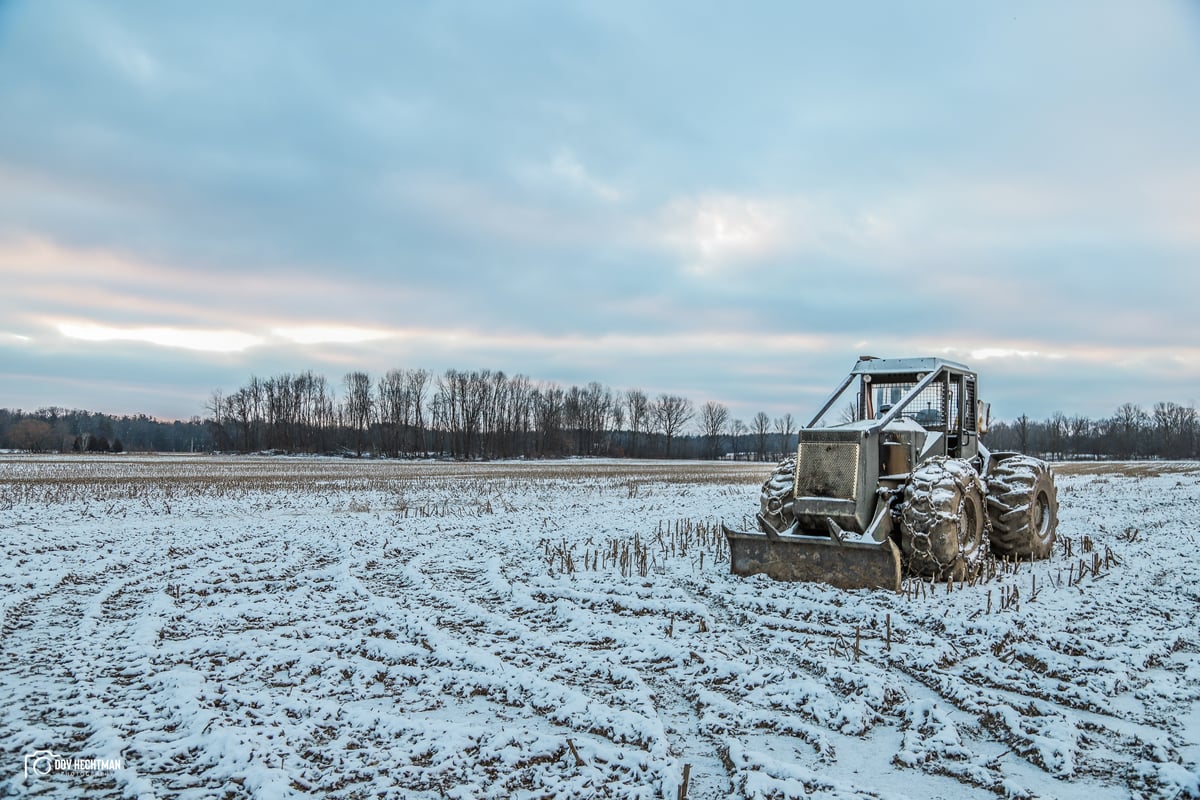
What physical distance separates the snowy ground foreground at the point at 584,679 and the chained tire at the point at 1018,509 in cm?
43

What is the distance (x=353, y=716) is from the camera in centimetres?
448

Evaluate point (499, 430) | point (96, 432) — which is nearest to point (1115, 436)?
point (499, 430)

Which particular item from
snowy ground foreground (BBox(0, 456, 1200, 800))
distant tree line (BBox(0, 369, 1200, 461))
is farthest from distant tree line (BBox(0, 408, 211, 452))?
snowy ground foreground (BBox(0, 456, 1200, 800))

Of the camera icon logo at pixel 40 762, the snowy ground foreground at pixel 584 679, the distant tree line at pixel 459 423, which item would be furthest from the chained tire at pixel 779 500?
the distant tree line at pixel 459 423

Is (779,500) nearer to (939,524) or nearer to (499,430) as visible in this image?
(939,524)

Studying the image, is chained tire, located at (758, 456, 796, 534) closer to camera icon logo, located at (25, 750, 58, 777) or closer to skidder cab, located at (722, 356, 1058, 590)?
skidder cab, located at (722, 356, 1058, 590)

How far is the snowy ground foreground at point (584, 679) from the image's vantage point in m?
3.73

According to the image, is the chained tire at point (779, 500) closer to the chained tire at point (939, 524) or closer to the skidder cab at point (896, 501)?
the skidder cab at point (896, 501)

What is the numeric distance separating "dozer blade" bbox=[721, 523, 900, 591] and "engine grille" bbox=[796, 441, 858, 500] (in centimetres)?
61

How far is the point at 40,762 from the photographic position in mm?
3801

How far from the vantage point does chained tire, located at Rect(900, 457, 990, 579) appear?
752cm

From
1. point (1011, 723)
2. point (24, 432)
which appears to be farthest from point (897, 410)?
point (24, 432)

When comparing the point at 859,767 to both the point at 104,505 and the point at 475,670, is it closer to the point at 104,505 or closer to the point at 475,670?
the point at 475,670

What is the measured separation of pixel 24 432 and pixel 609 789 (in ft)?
423
